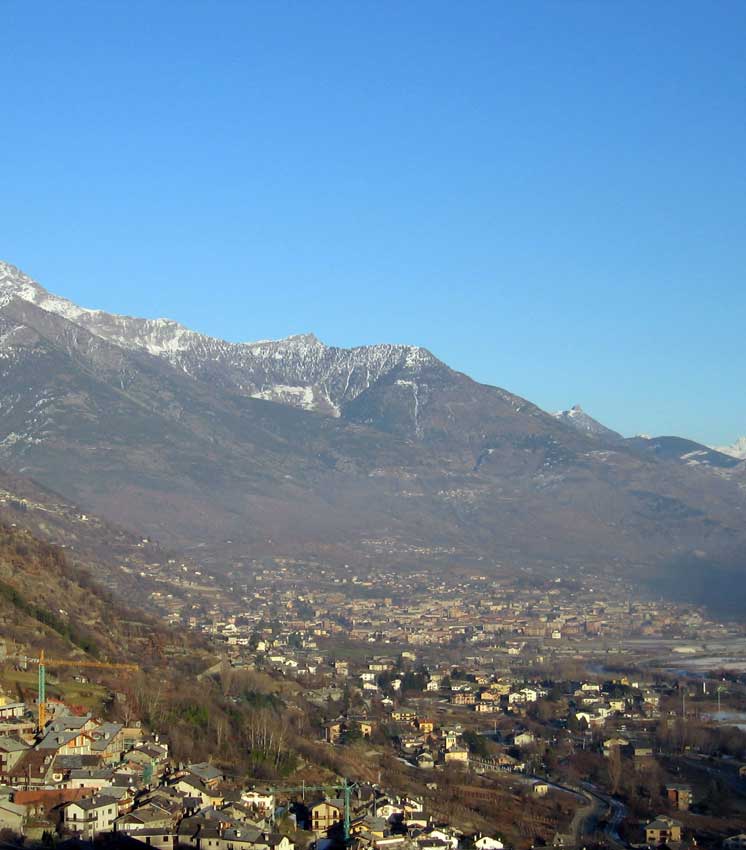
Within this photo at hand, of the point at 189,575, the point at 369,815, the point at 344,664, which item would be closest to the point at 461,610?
the point at 189,575

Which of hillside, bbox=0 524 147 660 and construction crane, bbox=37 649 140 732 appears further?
hillside, bbox=0 524 147 660

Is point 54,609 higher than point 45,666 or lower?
higher

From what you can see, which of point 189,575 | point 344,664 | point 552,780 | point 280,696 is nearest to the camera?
point 552,780

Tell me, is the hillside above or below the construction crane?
above

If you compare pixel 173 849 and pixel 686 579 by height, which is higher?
pixel 686 579

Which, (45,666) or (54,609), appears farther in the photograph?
(54,609)

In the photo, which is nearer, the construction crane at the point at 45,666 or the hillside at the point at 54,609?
the construction crane at the point at 45,666

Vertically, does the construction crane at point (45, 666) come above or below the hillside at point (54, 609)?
below

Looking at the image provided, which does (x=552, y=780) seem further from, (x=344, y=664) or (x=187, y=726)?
(x=344, y=664)
